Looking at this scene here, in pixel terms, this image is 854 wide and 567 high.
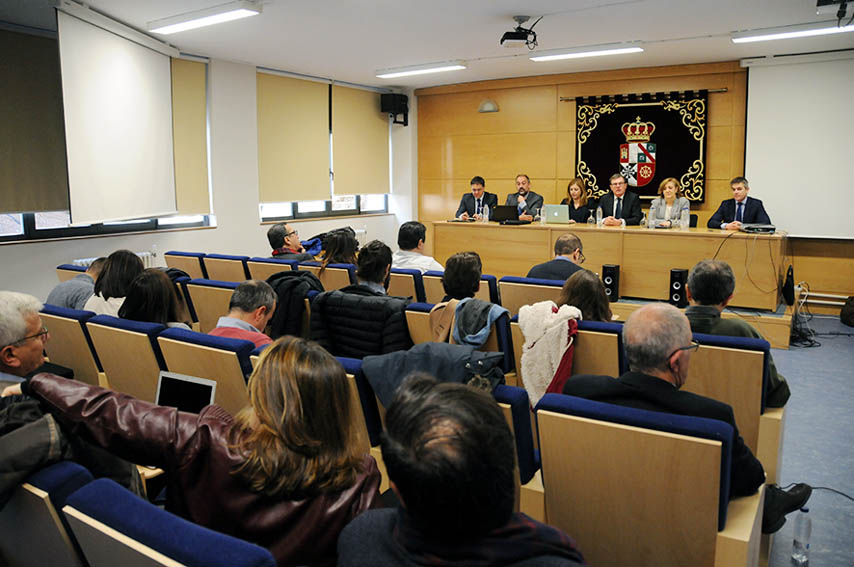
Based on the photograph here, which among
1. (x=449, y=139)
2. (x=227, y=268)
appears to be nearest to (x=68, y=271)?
(x=227, y=268)

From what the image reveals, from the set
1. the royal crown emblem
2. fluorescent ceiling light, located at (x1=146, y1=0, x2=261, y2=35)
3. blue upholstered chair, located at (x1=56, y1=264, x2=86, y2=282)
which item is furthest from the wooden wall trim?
blue upholstered chair, located at (x1=56, y1=264, x2=86, y2=282)

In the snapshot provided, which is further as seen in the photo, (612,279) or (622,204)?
(622,204)

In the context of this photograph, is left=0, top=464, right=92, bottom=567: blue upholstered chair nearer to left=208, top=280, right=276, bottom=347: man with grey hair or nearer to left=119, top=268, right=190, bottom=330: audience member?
left=208, top=280, right=276, bottom=347: man with grey hair

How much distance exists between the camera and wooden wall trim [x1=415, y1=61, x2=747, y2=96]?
26.7 ft

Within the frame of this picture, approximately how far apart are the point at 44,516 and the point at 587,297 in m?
2.47

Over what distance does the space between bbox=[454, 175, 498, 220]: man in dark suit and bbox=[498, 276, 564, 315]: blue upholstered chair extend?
4.49 m

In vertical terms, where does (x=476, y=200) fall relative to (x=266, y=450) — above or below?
above

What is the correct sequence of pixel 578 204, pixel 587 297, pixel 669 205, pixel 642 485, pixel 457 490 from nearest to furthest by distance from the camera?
pixel 457 490 < pixel 642 485 < pixel 587 297 < pixel 669 205 < pixel 578 204

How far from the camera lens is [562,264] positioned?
472cm

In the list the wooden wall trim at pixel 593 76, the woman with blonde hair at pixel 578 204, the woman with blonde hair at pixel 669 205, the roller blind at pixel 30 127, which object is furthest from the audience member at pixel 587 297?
the wooden wall trim at pixel 593 76

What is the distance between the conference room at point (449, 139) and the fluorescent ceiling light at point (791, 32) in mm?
34

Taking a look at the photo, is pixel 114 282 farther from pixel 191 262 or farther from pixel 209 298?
pixel 191 262

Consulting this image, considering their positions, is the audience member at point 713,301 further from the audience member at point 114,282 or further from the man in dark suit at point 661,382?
the audience member at point 114,282

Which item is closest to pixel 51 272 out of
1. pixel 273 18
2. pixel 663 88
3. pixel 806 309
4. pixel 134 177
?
pixel 134 177
